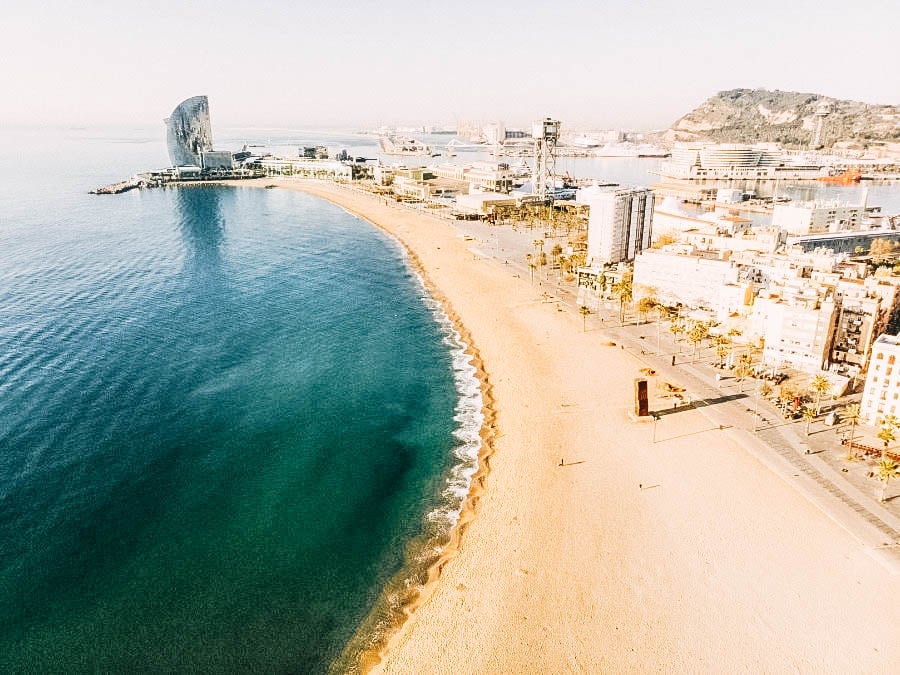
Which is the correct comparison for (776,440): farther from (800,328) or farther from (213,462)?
(213,462)


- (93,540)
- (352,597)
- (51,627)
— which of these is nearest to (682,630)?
(352,597)

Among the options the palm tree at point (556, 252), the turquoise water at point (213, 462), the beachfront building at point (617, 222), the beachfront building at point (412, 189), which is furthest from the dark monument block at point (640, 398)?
the beachfront building at point (412, 189)

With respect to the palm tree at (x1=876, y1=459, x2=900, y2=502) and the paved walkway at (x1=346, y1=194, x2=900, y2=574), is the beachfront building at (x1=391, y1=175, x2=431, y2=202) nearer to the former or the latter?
the paved walkway at (x1=346, y1=194, x2=900, y2=574)

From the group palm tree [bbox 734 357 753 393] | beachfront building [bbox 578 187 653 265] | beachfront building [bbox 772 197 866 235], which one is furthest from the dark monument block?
beachfront building [bbox 772 197 866 235]

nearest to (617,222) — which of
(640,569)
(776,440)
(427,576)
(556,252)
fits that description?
(556,252)

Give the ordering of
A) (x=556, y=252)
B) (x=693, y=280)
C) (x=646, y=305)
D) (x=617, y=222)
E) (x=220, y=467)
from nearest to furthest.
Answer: (x=220, y=467) < (x=646, y=305) < (x=693, y=280) < (x=617, y=222) < (x=556, y=252)

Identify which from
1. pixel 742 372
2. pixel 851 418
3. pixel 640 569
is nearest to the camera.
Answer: pixel 640 569
